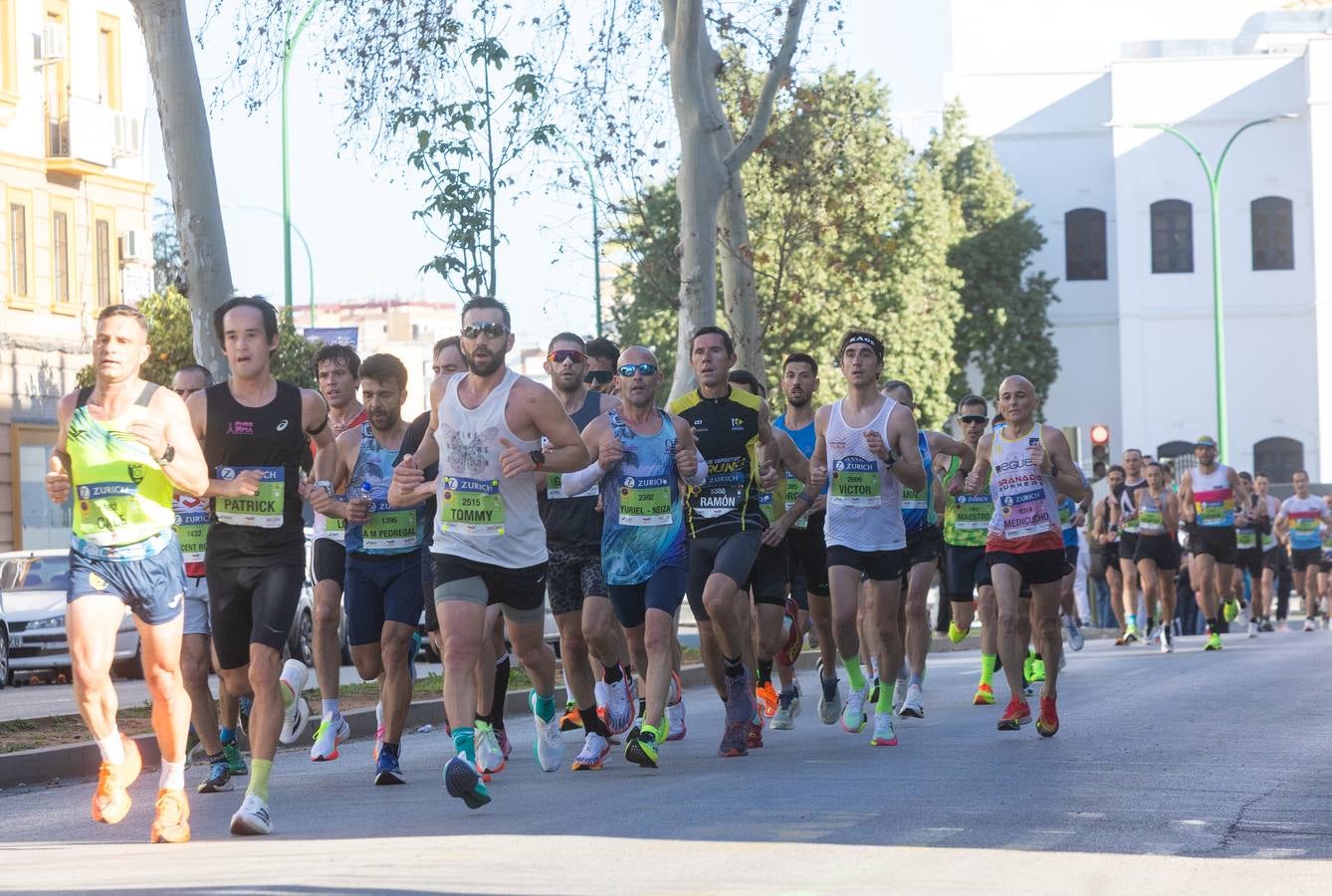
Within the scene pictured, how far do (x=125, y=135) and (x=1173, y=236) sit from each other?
3039cm

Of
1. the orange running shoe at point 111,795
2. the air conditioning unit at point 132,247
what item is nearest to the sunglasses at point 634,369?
the orange running shoe at point 111,795

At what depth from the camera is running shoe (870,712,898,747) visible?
40.7ft

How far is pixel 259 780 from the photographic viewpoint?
8914mm

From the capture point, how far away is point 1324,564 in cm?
3622

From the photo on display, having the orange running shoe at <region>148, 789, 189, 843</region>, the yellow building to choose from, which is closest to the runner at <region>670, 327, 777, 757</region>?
the orange running shoe at <region>148, 789, 189, 843</region>

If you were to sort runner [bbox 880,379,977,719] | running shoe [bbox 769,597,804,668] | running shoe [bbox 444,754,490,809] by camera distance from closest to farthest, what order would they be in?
running shoe [bbox 444,754,490,809] < running shoe [bbox 769,597,804,668] < runner [bbox 880,379,977,719]

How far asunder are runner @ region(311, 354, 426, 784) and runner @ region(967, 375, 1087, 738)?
11.2 ft

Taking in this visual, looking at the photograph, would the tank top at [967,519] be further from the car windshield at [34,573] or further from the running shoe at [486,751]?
the car windshield at [34,573]

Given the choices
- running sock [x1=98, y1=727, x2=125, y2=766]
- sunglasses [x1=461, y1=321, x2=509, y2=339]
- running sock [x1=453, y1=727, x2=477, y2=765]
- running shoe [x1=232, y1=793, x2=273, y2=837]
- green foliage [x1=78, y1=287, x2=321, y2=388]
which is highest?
green foliage [x1=78, y1=287, x2=321, y2=388]

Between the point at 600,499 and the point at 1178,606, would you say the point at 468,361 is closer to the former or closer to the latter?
the point at 600,499

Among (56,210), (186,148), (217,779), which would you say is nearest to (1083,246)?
(56,210)

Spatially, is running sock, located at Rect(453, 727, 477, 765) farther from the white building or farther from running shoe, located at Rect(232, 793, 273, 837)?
the white building

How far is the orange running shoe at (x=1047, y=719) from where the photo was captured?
42.0 ft

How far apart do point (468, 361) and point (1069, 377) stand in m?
54.4
